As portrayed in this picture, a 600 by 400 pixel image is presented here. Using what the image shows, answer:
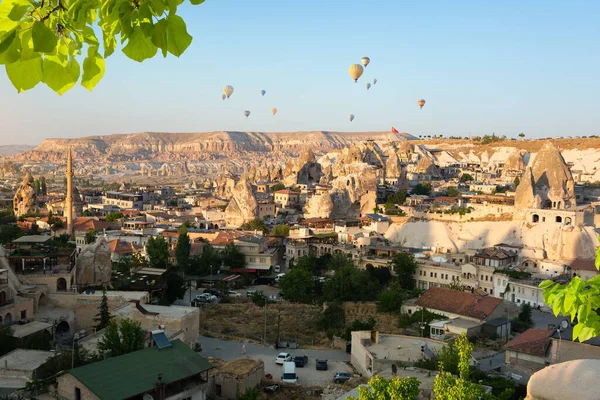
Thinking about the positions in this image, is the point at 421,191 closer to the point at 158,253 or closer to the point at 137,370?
the point at 158,253

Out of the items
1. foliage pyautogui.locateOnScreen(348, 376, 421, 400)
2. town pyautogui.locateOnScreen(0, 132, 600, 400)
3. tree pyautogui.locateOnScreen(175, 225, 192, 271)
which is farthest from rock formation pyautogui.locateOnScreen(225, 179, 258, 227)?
foliage pyautogui.locateOnScreen(348, 376, 421, 400)

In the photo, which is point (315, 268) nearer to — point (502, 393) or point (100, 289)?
point (100, 289)

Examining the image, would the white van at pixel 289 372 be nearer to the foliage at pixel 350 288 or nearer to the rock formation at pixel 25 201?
the foliage at pixel 350 288

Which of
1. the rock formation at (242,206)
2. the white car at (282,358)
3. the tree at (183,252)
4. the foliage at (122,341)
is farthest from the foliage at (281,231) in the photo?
the foliage at (122,341)

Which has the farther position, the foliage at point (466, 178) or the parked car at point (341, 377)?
the foliage at point (466, 178)

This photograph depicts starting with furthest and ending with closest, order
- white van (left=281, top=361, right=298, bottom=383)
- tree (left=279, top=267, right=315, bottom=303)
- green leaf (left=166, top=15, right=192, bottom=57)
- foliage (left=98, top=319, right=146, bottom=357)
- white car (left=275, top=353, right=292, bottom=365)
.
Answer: tree (left=279, top=267, right=315, bottom=303) → white car (left=275, top=353, right=292, bottom=365) → white van (left=281, top=361, right=298, bottom=383) → foliage (left=98, top=319, right=146, bottom=357) → green leaf (left=166, top=15, right=192, bottom=57)

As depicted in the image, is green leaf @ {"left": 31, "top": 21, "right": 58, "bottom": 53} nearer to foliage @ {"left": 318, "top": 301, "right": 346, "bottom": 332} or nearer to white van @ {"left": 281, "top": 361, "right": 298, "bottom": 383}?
white van @ {"left": 281, "top": 361, "right": 298, "bottom": 383}

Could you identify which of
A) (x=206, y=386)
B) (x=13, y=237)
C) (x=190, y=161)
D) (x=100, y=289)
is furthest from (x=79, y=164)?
(x=206, y=386)
